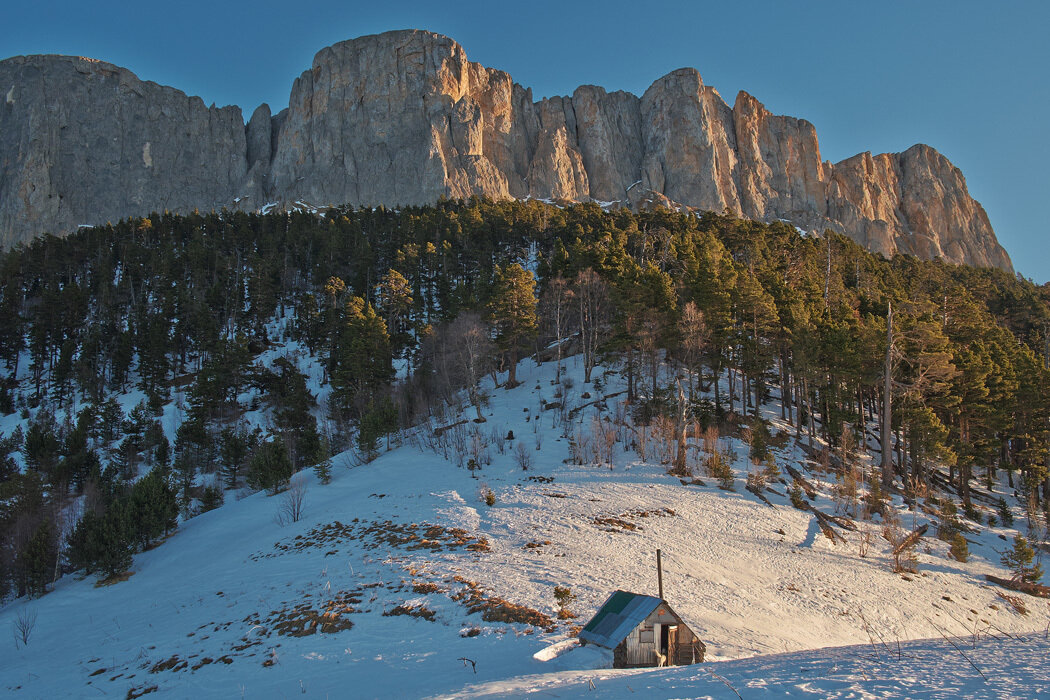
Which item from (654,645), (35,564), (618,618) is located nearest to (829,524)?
(654,645)

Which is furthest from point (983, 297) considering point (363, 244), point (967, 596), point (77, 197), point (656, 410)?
point (77, 197)

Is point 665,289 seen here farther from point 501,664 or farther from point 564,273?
point 501,664

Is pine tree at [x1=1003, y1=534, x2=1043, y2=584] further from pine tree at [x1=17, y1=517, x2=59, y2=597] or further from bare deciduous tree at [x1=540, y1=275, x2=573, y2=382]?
pine tree at [x1=17, y1=517, x2=59, y2=597]

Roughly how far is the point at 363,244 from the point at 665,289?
41472mm

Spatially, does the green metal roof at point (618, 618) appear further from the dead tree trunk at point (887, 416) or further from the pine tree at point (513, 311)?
the pine tree at point (513, 311)

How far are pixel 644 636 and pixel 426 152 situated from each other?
110 m

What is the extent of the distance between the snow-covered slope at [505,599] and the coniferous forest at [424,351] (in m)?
4.97

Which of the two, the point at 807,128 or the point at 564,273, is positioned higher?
the point at 807,128

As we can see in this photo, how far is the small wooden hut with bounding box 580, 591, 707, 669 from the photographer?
9.81 metres

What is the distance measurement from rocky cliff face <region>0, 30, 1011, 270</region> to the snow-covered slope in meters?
94.4

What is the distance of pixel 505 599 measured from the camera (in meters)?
13.1

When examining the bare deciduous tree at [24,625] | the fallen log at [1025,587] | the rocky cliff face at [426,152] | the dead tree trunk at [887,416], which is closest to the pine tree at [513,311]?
the dead tree trunk at [887,416]

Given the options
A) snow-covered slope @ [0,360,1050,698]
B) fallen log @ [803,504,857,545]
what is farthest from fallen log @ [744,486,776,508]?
fallen log @ [803,504,857,545]

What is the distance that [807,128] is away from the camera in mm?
132500
